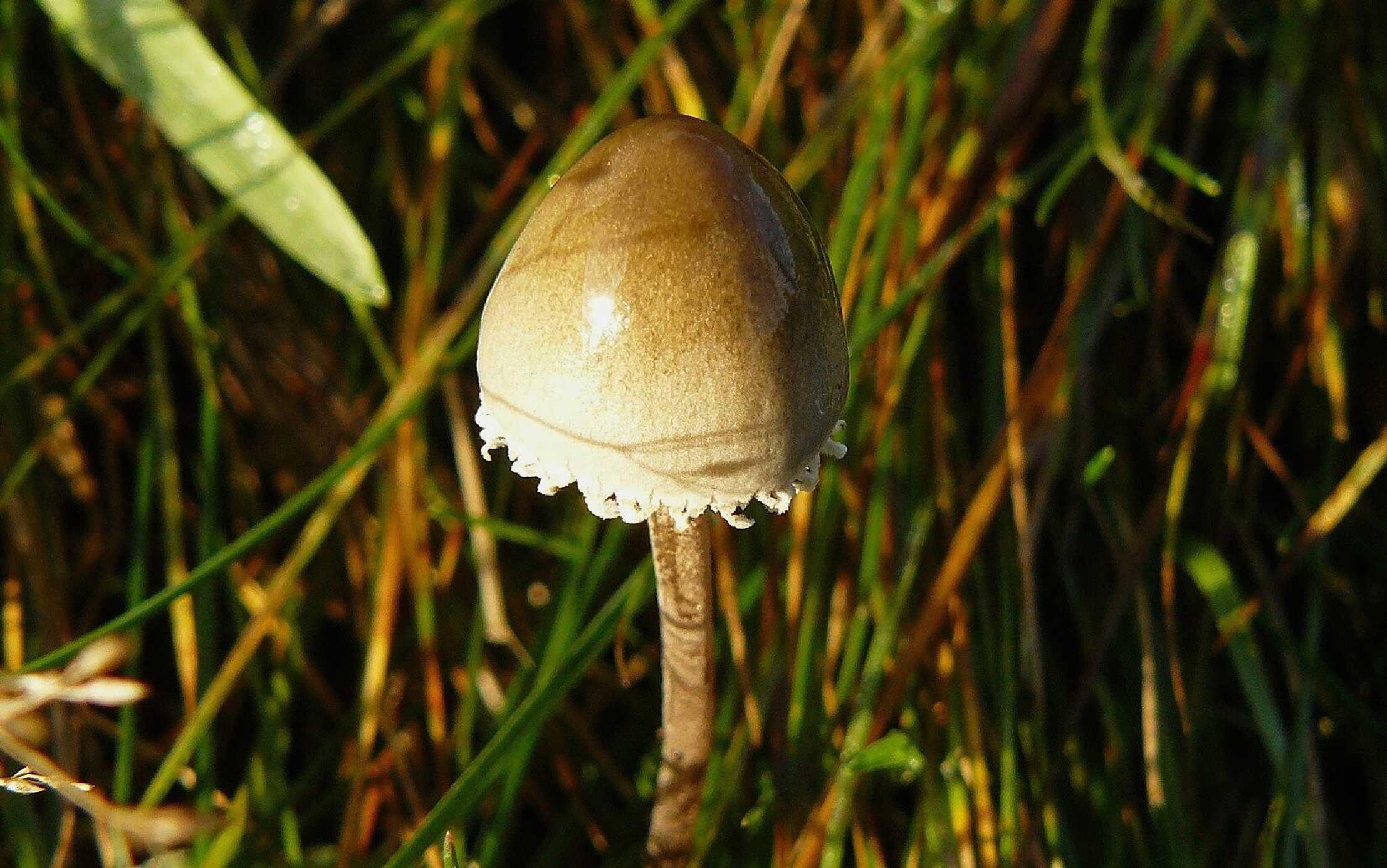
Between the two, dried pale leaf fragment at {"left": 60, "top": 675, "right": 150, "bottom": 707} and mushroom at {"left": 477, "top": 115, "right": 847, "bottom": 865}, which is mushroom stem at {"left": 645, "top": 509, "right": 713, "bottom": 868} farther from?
dried pale leaf fragment at {"left": 60, "top": 675, "right": 150, "bottom": 707}

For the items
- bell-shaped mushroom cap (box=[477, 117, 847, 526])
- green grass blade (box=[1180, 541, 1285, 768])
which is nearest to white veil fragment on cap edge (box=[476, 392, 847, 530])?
bell-shaped mushroom cap (box=[477, 117, 847, 526])

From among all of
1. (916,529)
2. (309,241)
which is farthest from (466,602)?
(916,529)

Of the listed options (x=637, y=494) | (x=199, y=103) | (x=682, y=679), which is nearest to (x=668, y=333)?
(x=637, y=494)

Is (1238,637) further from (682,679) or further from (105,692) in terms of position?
(105,692)

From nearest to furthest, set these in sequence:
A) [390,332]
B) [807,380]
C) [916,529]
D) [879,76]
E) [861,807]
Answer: [807,380] → [861,807] → [916,529] → [879,76] → [390,332]

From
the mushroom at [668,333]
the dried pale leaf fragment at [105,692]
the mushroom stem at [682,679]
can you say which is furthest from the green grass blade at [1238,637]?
the dried pale leaf fragment at [105,692]

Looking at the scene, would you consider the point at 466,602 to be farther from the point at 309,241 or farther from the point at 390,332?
the point at 309,241
